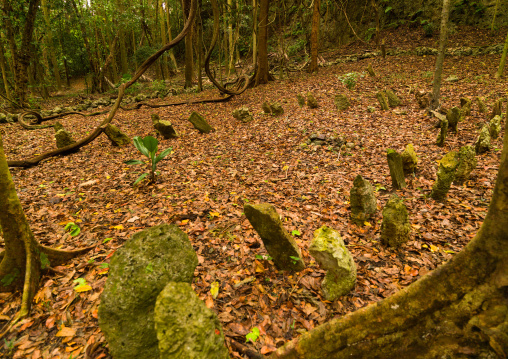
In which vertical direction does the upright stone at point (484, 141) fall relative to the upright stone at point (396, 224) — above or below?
above

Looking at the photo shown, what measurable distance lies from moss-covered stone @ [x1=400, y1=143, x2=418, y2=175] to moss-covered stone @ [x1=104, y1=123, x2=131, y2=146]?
23.0ft

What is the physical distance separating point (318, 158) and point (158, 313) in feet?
17.7

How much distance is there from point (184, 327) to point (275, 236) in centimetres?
171

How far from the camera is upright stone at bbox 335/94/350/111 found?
28.1ft

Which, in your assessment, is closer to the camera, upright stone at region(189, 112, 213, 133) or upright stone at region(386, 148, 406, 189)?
upright stone at region(386, 148, 406, 189)

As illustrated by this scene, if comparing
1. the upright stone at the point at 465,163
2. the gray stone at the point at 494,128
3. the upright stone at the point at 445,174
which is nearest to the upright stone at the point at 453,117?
the gray stone at the point at 494,128

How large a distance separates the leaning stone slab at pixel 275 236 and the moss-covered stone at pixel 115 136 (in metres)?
5.80

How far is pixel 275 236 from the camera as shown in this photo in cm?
299

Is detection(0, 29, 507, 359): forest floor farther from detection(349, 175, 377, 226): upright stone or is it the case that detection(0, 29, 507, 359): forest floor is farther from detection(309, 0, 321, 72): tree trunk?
detection(309, 0, 321, 72): tree trunk

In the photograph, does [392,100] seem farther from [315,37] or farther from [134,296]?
[134,296]

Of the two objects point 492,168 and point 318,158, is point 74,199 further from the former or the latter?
point 492,168

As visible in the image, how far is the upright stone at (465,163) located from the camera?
4.28 m

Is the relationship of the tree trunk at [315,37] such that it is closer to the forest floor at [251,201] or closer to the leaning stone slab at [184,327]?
the forest floor at [251,201]

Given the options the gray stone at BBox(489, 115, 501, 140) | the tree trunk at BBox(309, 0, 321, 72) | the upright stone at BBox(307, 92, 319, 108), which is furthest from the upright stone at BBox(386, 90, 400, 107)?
the tree trunk at BBox(309, 0, 321, 72)
